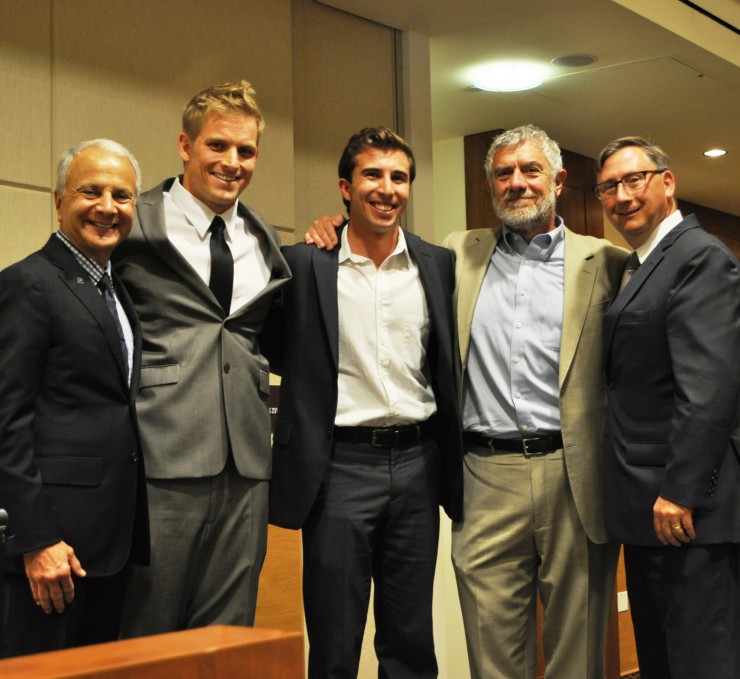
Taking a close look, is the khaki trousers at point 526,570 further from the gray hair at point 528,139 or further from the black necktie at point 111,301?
the black necktie at point 111,301

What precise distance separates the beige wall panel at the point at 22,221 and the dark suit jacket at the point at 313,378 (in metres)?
1.08

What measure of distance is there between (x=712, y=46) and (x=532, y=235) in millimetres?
2969

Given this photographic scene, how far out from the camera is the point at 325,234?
274 centimetres

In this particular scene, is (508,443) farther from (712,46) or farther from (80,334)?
(712,46)

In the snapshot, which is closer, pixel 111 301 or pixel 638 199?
pixel 111 301

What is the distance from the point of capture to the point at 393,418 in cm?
Answer: 258

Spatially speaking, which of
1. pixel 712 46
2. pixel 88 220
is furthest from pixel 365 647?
pixel 712 46

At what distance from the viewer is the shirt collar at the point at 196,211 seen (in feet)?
8.08

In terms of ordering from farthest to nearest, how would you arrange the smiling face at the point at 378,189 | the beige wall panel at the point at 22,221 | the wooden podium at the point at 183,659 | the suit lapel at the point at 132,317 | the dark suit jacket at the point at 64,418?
the beige wall panel at the point at 22,221, the smiling face at the point at 378,189, the suit lapel at the point at 132,317, the dark suit jacket at the point at 64,418, the wooden podium at the point at 183,659

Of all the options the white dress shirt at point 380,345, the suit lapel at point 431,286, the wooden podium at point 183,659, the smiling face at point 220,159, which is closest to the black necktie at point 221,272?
the smiling face at point 220,159

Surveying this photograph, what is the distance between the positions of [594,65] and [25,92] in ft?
10.4

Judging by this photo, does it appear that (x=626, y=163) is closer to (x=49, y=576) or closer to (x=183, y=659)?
(x=49, y=576)

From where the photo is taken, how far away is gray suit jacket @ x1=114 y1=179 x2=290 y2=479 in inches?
90.9

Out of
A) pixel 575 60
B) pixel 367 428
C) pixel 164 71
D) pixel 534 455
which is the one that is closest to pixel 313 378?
pixel 367 428
